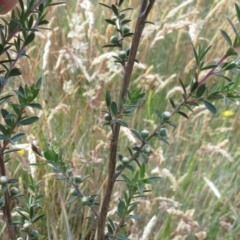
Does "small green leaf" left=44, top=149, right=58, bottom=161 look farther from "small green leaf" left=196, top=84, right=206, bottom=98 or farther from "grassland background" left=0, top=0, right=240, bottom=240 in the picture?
"grassland background" left=0, top=0, right=240, bottom=240

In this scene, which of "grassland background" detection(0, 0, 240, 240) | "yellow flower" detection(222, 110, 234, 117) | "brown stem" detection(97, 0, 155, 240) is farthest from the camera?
"yellow flower" detection(222, 110, 234, 117)

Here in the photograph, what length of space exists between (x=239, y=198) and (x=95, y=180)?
51cm

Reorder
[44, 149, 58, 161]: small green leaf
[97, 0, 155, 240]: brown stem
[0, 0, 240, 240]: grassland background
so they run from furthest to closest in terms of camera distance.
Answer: [0, 0, 240, 240]: grassland background < [44, 149, 58, 161]: small green leaf < [97, 0, 155, 240]: brown stem

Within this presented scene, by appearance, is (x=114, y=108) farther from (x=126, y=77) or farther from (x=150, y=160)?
(x=150, y=160)

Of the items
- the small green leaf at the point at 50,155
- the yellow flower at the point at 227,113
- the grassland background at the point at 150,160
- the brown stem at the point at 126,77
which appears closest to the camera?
the brown stem at the point at 126,77

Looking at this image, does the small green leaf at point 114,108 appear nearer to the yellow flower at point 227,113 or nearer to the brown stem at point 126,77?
the brown stem at point 126,77

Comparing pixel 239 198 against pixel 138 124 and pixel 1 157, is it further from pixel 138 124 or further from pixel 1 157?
pixel 1 157

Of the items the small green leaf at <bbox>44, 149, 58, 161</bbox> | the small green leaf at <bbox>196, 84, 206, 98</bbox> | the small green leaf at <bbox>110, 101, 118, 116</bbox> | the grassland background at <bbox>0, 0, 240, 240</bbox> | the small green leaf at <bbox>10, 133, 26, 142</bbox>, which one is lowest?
the grassland background at <bbox>0, 0, 240, 240</bbox>

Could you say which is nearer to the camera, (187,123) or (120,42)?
(120,42)

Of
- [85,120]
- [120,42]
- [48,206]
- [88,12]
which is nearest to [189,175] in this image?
[85,120]

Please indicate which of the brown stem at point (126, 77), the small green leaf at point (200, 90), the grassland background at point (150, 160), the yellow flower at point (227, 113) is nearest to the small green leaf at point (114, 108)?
the brown stem at point (126, 77)

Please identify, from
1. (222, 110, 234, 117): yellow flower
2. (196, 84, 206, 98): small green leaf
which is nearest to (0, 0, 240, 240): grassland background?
(222, 110, 234, 117): yellow flower

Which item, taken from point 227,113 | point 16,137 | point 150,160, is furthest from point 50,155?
point 227,113

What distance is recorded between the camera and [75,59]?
1.71 meters
